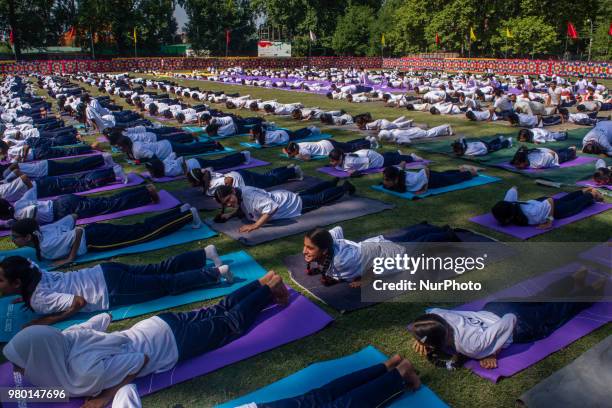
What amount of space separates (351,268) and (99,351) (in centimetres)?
243

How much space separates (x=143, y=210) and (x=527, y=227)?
574 cm

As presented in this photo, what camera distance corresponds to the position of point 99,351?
3230mm

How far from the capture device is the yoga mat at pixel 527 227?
593 cm

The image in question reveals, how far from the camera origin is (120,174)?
8648mm

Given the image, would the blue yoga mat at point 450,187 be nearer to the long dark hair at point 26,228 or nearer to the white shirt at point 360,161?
the white shirt at point 360,161

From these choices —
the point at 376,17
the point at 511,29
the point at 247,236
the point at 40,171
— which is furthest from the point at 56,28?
the point at 247,236

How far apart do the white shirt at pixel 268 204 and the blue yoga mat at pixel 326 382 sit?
2.87 metres

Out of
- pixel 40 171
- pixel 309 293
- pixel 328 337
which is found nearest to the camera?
pixel 328 337

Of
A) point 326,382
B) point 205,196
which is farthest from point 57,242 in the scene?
point 326,382

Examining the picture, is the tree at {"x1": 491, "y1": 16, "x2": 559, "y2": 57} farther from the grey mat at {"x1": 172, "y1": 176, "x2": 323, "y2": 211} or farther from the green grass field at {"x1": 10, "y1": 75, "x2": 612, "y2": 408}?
the grey mat at {"x1": 172, "y1": 176, "x2": 323, "y2": 211}

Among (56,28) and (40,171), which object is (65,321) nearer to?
(40,171)

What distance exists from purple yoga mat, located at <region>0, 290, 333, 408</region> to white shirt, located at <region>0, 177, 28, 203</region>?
14.5 feet

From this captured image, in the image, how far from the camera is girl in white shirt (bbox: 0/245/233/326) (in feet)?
12.9

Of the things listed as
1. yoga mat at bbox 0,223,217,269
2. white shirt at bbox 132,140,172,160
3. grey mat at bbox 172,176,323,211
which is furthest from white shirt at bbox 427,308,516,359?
white shirt at bbox 132,140,172,160
